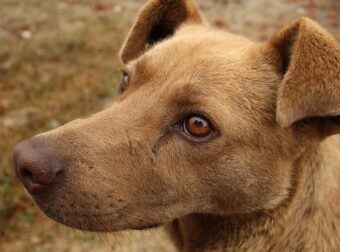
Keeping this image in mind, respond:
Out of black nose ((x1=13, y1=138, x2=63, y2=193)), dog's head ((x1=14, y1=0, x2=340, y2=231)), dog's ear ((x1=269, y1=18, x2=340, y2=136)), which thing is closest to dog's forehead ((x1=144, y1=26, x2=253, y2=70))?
dog's head ((x1=14, y1=0, x2=340, y2=231))

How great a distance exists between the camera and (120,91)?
13.2 feet

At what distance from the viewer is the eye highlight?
3.18 m

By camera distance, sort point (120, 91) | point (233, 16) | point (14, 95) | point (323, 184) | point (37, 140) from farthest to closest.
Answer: point (233, 16) → point (14, 95) → point (120, 91) → point (323, 184) → point (37, 140)

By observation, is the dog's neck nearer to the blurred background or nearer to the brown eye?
the brown eye

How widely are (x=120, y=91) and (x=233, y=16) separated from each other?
683 cm

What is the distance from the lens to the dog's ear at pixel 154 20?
428 centimetres

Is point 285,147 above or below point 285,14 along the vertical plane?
above

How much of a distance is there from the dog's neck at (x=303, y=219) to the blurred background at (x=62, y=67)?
1783mm

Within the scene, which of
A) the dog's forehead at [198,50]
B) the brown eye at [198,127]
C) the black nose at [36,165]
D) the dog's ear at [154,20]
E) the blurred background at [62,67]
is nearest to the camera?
the black nose at [36,165]

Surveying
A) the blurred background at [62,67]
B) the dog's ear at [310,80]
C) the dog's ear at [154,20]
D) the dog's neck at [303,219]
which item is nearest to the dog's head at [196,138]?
the dog's ear at [310,80]

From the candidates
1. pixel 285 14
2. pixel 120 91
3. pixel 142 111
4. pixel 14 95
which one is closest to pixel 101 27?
pixel 14 95

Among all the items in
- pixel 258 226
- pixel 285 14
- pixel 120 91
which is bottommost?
pixel 285 14

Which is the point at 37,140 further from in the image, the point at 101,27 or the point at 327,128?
the point at 101,27

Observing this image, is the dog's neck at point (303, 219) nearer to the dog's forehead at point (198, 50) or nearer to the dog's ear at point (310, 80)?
the dog's ear at point (310, 80)
